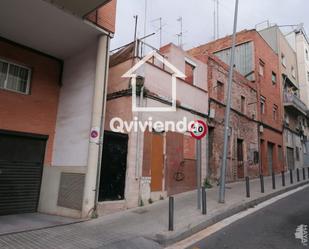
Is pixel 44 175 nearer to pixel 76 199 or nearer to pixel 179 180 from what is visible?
pixel 76 199

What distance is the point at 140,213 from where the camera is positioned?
855cm

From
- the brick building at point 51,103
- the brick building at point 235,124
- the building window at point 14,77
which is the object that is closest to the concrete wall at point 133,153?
the brick building at point 51,103

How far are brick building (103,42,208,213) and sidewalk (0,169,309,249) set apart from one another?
32.1 inches

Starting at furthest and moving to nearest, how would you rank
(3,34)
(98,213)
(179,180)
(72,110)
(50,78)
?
(179,180) < (50,78) < (72,110) < (3,34) < (98,213)

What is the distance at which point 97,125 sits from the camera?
8523mm

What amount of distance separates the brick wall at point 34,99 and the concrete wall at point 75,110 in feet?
0.94

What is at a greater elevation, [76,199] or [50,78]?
[50,78]

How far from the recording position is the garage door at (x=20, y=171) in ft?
29.2

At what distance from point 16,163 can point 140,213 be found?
14.2ft

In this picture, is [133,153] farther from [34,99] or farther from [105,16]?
[105,16]

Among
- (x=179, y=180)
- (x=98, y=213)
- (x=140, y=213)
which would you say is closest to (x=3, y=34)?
(x=98, y=213)

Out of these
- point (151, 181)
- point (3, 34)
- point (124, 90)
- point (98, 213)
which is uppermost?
point (3, 34)

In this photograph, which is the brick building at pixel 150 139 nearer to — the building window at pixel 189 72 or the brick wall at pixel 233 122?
the building window at pixel 189 72

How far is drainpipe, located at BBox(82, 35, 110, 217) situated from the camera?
808cm
